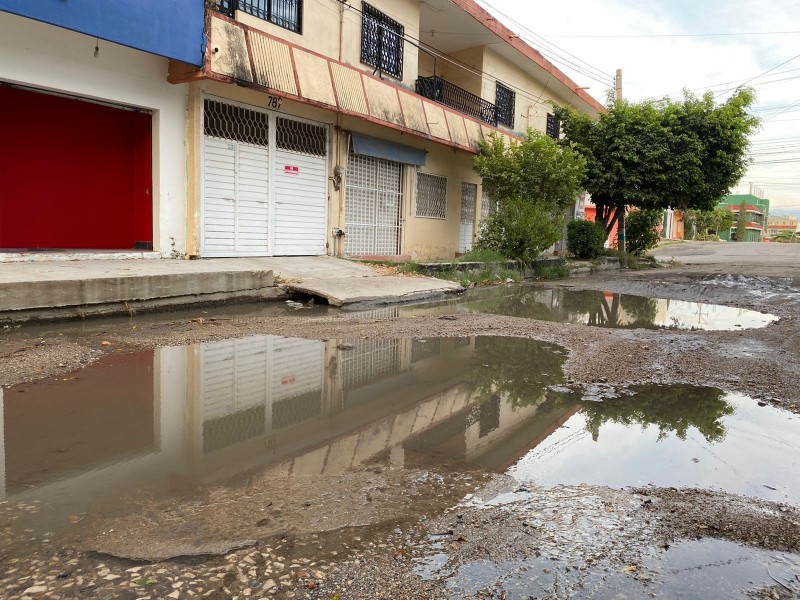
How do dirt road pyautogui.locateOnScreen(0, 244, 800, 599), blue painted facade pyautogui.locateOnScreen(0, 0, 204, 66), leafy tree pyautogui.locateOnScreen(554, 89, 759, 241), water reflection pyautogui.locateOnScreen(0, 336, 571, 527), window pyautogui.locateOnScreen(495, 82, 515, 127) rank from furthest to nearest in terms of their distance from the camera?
1. window pyautogui.locateOnScreen(495, 82, 515, 127)
2. leafy tree pyautogui.locateOnScreen(554, 89, 759, 241)
3. blue painted facade pyautogui.locateOnScreen(0, 0, 204, 66)
4. water reflection pyautogui.locateOnScreen(0, 336, 571, 527)
5. dirt road pyautogui.locateOnScreen(0, 244, 800, 599)

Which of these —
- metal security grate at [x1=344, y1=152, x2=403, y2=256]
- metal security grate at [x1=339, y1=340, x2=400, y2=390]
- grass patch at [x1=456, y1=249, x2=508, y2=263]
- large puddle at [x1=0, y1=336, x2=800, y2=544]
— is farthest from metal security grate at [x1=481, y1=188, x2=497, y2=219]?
large puddle at [x1=0, y1=336, x2=800, y2=544]

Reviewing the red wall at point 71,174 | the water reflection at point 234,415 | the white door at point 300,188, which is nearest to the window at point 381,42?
the white door at point 300,188

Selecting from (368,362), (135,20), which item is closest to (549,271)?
(135,20)

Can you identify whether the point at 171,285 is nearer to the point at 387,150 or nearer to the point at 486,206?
the point at 387,150

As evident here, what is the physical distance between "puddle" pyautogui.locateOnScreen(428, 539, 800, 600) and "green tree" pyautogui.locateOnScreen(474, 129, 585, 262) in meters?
12.8

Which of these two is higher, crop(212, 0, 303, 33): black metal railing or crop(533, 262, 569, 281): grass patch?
crop(212, 0, 303, 33): black metal railing

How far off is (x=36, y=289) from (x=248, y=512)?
4.89 metres

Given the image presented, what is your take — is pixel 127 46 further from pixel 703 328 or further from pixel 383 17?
pixel 703 328

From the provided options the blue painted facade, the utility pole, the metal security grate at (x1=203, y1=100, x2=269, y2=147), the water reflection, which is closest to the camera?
the water reflection

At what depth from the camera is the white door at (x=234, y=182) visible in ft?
33.3

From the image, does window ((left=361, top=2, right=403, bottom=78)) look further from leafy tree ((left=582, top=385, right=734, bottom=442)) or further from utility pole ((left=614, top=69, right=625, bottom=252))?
utility pole ((left=614, top=69, right=625, bottom=252))

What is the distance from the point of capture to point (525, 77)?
21047 mm

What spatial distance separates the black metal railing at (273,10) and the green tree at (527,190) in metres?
5.93

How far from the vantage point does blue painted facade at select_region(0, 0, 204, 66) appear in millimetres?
7289
